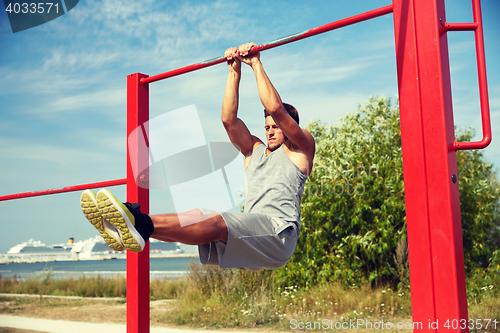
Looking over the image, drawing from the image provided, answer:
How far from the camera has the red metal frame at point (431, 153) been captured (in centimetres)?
172

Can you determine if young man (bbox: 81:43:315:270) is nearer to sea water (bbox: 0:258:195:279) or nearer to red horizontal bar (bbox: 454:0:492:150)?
red horizontal bar (bbox: 454:0:492:150)

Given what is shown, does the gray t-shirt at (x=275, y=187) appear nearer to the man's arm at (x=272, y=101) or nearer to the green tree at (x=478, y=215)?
the man's arm at (x=272, y=101)

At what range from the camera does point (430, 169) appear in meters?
1.79

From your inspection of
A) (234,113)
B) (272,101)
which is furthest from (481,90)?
(234,113)

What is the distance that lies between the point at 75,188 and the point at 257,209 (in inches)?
53.7

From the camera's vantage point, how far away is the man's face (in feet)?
9.17

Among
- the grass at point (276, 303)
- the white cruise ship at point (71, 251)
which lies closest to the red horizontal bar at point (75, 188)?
the grass at point (276, 303)

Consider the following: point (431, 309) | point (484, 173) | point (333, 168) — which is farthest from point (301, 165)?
point (484, 173)

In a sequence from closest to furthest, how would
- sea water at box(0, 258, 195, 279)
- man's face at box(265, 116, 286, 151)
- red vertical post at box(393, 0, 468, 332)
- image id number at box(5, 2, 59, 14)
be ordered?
red vertical post at box(393, 0, 468, 332) → man's face at box(265, 116, 286, 151) → image id number at box(5, 2, 59, 14) → sea water at box(0, 258, 195, 279)

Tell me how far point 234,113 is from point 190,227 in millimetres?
1048

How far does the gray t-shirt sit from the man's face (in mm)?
93

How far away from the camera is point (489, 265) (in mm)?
5738

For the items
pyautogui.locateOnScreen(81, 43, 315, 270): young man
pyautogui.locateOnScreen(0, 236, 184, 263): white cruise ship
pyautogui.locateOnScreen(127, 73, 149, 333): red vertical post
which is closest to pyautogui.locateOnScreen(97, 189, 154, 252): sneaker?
pyautogui.locateOnScreen(81, 43, 315, 270): young man

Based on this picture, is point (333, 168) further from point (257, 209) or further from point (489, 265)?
point (257, 209)
